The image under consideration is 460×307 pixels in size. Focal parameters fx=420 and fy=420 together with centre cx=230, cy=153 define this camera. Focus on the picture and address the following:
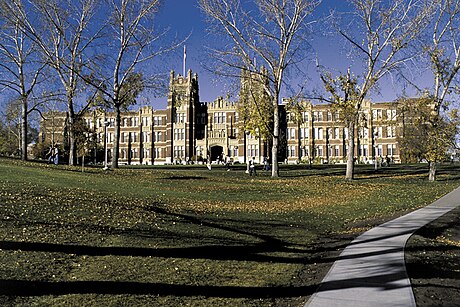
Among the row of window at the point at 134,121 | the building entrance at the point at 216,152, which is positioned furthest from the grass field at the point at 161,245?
the row of window at the point at 134,121

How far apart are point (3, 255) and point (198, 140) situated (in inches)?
2818

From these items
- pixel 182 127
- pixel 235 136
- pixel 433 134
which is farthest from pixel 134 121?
pixel 433 134

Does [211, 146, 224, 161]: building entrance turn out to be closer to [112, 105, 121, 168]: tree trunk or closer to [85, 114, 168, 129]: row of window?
[85, 114, 168, 129]: row of window

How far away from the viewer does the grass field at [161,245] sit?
6.69 metres

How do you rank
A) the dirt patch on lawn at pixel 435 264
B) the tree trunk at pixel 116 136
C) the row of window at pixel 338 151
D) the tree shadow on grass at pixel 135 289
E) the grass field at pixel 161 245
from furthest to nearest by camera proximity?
1. the row of window at pixel 338 151
2. the tree trunk at pixel 116 136
3. the dirt patch on lawn at pixel 435 264
4. the grass field at pixel 161 245
5. the tree shadow on grass at pixel 135 289

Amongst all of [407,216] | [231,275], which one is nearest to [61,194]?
[231,275]

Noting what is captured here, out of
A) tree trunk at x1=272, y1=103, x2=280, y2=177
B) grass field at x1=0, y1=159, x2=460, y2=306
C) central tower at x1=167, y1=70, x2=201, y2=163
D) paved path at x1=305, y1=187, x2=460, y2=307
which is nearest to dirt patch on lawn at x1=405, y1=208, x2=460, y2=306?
paved path at x1=305, y1=187, x2=460, y2=307

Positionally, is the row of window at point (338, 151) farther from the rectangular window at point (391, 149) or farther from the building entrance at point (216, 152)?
the building entrance at point (216, 152)

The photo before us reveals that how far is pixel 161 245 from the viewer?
9.55 m

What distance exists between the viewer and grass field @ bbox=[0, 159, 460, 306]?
669 cm

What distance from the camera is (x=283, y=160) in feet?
270

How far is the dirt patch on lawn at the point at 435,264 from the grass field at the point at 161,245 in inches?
66.6

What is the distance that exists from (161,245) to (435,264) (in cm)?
594

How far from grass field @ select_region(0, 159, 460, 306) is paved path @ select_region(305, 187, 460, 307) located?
33 centimetres
